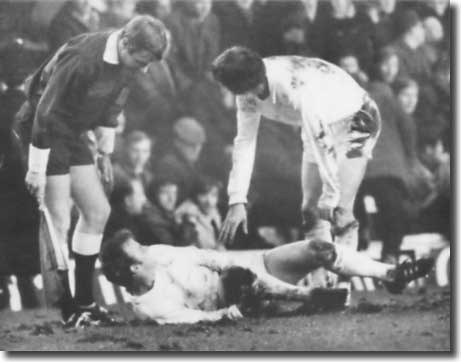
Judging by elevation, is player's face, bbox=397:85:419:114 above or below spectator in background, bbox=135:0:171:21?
below

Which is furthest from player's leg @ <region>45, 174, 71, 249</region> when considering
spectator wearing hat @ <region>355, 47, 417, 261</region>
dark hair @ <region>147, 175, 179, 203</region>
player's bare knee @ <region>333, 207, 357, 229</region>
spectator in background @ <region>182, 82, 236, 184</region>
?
spectator wearing hat @ <region>355, 47, 417, 261</region>

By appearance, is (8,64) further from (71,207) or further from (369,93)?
(369,93)

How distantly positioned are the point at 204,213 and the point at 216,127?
0.37 metres

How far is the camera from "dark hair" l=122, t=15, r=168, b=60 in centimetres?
263

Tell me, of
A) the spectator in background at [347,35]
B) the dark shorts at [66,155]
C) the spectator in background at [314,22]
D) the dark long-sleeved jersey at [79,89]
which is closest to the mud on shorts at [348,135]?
the spectator in background at [347,35]

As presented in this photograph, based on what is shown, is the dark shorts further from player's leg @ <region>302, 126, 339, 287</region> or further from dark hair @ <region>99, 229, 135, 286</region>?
player's leg @ <region>302, 126, 339, 287</region>

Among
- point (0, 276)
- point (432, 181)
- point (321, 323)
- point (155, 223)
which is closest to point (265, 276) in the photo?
point (321, 323)

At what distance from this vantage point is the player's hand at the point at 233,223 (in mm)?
2693

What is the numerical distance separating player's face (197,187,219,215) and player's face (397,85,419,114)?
0.90 metres

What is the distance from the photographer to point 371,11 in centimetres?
279

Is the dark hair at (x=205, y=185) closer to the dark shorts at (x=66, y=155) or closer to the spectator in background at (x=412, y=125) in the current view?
the dark shorts at (x=66, y=155)

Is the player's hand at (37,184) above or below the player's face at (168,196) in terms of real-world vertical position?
above

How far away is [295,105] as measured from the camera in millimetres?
2674

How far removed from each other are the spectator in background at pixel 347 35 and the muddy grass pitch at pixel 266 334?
1086 mm
